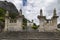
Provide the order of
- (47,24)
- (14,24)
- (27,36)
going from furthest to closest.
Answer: (14,24) < (47,24) < (27,36)

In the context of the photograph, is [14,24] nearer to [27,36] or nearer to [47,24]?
[47,24]

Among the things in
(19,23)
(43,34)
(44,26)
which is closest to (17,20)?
(19,23)

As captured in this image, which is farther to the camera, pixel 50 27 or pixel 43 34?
pixel 50 27

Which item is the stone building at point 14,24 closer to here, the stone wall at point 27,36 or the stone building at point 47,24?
the stone building at point 47,24

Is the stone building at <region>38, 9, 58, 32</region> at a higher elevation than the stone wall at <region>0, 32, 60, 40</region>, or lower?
higher

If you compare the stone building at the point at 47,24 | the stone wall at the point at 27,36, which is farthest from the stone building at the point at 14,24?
the stone wall at the point at 27,36

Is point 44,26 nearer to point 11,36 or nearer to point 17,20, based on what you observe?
point 17,20

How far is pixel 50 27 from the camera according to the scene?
19.5m

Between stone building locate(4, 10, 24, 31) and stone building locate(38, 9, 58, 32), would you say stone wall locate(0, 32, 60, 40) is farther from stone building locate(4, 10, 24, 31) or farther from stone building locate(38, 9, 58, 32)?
stone building locate(4, 10, 24, 31)

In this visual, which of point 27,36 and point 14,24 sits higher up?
point 14,24

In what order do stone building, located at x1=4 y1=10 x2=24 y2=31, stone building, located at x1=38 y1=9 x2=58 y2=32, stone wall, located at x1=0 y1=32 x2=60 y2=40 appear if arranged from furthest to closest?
stone building, located at x1=4 y1=10 x2=24 y2=31
stone building, located at x1=38 y1=9 x2=58 y2=32
stone wall, located at x1=0 y1=32 x2=60 y2=40

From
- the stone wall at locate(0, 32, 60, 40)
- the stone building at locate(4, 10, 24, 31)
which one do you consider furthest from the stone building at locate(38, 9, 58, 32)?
the stone wall at locate(0, 32, 60, 40)

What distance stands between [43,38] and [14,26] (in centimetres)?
554

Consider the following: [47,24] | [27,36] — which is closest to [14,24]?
[47,24]
